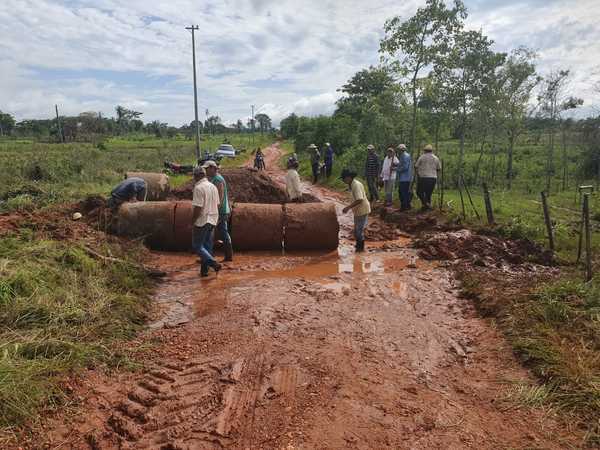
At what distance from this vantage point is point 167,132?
262 feet

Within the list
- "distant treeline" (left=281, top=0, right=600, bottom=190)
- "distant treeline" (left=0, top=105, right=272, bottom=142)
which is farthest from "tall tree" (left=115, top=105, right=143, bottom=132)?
"distant treeline" (left=281, top=0, right=600, bottom=190)

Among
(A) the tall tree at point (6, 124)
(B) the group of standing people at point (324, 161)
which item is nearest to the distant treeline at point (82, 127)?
(A) the tall tree at point (6, 124)

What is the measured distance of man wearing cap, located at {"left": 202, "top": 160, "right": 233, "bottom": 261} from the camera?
6.81 metres

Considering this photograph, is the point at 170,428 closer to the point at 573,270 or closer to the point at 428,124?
the point at 573,270

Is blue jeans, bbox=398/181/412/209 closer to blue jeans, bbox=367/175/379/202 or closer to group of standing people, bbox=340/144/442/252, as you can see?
group of standing people, bbox=340/144/442/252

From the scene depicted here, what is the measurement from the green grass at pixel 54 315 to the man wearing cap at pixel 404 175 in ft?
21.8

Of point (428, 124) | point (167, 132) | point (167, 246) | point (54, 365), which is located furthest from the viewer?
point (167, 132)

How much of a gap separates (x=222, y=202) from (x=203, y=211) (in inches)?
35.1

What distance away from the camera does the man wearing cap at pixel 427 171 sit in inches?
390

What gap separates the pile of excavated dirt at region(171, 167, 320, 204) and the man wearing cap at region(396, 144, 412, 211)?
259 cm

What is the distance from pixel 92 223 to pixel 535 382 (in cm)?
787

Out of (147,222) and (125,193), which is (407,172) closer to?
(147,222)

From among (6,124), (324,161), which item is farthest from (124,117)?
(324,161)

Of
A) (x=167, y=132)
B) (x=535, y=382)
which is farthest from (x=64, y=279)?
(x=167, y=132)
